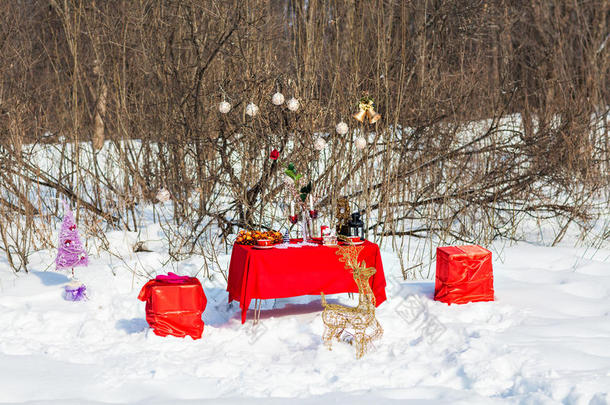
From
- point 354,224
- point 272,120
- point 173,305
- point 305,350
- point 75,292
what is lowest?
point 305,350

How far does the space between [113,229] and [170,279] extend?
14.0ft

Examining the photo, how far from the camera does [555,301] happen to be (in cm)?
607

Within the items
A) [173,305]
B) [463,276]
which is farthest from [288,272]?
[463,276]

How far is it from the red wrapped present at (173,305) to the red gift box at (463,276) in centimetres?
223

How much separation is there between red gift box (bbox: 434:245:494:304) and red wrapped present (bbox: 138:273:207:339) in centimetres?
223

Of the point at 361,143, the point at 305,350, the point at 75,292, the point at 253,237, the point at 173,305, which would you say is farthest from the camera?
the point at 361,143

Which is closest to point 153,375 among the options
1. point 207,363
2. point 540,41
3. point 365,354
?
point 207,363

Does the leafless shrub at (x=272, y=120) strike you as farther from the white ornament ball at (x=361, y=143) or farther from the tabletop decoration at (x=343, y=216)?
the tabletop decoration at (x=343, y=216)

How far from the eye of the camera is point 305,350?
16.7ft

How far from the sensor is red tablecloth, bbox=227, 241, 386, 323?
17.4 feet

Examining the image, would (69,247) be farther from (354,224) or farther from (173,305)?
(354,224)

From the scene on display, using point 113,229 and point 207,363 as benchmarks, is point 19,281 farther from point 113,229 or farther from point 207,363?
point 207,363

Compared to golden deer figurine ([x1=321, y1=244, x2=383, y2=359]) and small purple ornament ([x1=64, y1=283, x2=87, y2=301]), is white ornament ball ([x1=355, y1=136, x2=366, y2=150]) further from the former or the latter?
small purple ornament ([x1=64, y1=283, x2=87, y2=301])

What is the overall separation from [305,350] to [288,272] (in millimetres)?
671
